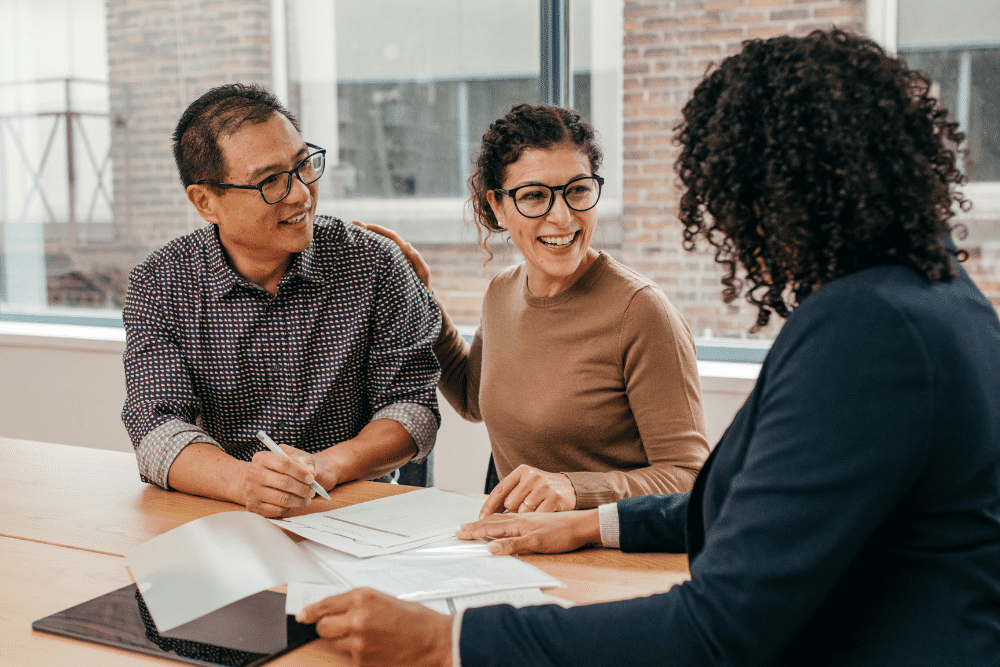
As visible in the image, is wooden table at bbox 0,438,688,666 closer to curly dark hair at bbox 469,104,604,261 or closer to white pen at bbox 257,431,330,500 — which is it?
white pen at bbox 257,431,330,500

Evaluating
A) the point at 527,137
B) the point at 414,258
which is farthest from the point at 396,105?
the point at 527,137

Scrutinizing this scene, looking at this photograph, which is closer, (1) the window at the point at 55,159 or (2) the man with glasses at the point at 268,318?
(2) the man with glasses at the point at 268,318

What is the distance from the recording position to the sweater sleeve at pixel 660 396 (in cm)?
155

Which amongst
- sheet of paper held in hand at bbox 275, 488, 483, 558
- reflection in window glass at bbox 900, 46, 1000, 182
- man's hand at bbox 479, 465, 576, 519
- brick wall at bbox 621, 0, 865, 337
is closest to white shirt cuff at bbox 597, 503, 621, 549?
man's hand at bbox 479, 465, 576, 519

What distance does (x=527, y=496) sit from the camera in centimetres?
140

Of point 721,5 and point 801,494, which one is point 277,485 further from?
point 721,5

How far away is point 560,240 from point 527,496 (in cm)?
60

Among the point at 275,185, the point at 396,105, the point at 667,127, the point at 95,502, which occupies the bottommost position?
the point at 95,502

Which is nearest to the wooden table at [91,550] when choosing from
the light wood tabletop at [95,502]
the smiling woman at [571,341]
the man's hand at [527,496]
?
the light wood tabletop at [95,502]

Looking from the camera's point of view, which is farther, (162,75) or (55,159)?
(55,159)

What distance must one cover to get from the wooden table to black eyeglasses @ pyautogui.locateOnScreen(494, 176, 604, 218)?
62 cm

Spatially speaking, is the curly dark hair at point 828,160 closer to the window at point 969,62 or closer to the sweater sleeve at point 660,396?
the sweater sleeve at point 660,396

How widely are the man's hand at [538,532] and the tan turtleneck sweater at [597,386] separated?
0.13 metres

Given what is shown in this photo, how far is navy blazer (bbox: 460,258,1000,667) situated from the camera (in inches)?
28.4
